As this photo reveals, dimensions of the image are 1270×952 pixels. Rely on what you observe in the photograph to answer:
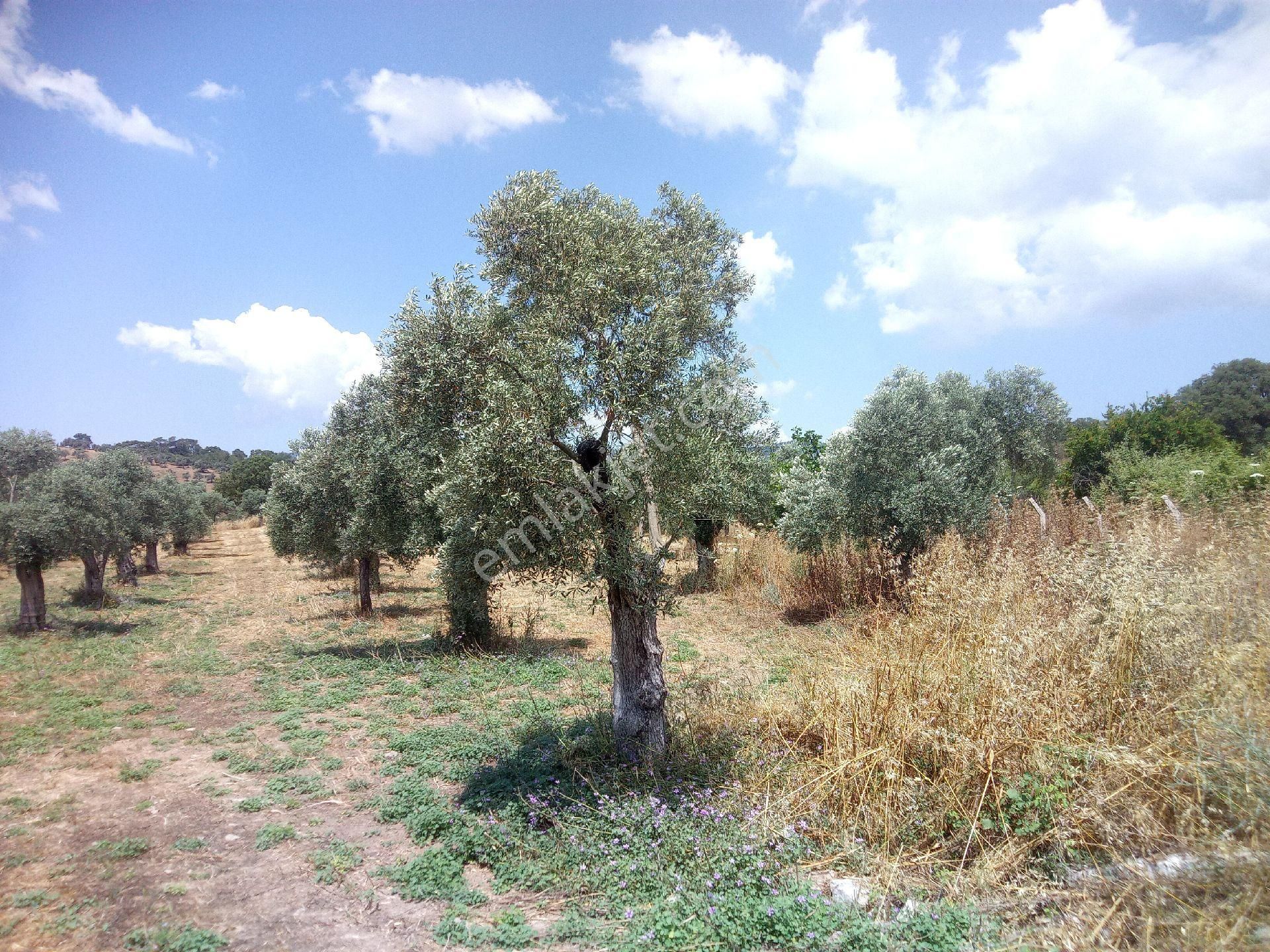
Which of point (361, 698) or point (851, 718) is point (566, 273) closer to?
point (851, 718)

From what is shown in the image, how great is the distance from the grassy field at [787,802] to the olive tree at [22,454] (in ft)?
65.6

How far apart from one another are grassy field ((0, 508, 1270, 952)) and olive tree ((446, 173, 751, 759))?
1.42m

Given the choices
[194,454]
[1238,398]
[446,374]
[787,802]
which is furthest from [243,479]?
[1238,398]

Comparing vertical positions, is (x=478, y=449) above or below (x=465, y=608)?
above

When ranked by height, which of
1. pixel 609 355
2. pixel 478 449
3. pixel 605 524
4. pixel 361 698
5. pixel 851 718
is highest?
pixel 609 355

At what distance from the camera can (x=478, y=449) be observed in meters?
5.52

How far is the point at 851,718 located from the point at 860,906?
1715 millimetres

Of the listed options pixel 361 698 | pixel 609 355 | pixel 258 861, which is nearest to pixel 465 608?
pixel 361 698

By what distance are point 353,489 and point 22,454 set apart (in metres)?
19.0

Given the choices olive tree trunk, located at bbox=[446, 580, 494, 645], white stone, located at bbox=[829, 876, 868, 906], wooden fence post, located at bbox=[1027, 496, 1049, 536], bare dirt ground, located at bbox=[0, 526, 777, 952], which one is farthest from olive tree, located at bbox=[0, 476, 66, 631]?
wooden fence post, located at bbox=[1027, 496, 1049, 536]

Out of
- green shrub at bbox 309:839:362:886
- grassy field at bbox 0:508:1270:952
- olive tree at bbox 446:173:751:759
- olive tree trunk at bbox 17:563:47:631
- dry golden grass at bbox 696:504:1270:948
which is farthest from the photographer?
olive tree trunk at bbox 17:563:47:631

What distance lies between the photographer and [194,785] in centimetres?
677

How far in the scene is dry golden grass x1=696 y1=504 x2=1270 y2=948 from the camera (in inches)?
146

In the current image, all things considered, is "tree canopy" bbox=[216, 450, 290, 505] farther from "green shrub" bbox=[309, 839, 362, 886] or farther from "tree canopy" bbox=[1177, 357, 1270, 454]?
"tree canopy" bbox=[1177, 357, 1270, 454]
